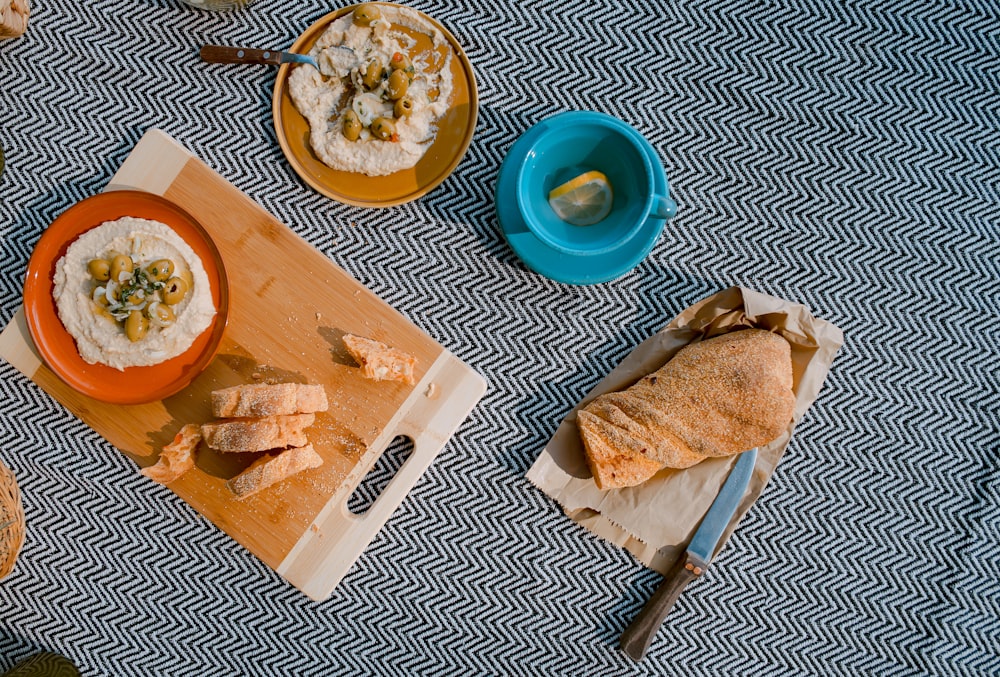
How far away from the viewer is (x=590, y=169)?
1510 millimetres

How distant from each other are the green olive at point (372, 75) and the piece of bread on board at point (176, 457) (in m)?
0.83

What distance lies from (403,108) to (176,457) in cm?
88

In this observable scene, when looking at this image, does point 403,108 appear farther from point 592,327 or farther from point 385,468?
point 385,468

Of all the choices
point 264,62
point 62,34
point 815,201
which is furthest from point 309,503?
point 815,201

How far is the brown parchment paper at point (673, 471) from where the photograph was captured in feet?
5.19

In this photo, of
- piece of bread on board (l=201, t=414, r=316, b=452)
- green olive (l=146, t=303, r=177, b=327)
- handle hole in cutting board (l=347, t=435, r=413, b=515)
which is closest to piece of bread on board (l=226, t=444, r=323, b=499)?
piece of bread on board (l=201, t=414, r=316, b=452)

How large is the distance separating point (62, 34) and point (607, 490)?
1.67 m

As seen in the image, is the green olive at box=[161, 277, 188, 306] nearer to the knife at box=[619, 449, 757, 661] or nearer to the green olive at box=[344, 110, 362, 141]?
the green olive at box=[344, 110, 362, 141]

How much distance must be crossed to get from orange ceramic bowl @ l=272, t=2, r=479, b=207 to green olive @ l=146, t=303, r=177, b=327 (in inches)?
16.2

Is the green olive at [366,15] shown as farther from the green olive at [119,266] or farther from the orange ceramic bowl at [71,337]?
the green olive at [119,266]

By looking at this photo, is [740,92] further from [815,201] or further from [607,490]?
[607,490]

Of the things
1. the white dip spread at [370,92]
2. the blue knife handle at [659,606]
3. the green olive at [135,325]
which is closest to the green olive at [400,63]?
the white dip spread at [370,92]

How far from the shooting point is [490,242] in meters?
1.64

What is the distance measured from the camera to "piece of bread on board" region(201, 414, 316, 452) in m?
1.39
